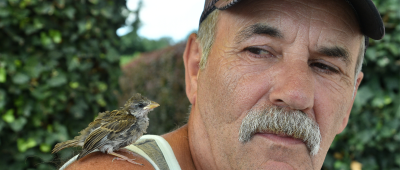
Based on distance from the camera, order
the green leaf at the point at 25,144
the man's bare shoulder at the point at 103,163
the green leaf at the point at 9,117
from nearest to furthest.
→ the man's bare shoulder at the point at 103,163
the green leaf at the point at 9,117
the green leaf at the point at 25,144

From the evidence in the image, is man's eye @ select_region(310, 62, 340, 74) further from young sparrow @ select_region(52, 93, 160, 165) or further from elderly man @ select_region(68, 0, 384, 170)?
young sparrow @ select_region(52, 93, 160, 165)

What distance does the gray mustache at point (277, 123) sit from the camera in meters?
1.97

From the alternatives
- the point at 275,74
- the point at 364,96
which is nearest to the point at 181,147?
the point at 275,74

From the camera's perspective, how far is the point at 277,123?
1.97 metres

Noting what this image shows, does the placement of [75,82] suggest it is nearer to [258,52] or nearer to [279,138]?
[258,52]

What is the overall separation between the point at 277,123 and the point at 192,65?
3.10ft

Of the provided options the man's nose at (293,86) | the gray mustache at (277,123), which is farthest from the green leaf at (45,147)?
the man's nose at (293,86)

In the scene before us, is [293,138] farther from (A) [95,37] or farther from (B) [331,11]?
(A) [95,37]

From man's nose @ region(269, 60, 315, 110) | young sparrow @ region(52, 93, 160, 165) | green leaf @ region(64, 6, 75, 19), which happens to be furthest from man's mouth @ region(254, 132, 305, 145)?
green leaf @ region(64, 6, 75, 19)

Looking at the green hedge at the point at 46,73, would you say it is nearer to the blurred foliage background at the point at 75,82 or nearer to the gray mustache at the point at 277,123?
the blurred foliage background at the point at 75,82

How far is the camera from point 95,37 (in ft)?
15.1

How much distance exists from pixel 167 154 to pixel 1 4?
3.02 meters

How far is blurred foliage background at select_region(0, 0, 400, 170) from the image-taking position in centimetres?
399

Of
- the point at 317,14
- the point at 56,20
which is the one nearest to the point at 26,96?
the point at 56,20
